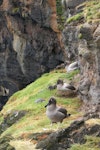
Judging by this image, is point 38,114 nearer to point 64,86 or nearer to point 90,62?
point 64,86

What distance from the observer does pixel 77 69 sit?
28.0m

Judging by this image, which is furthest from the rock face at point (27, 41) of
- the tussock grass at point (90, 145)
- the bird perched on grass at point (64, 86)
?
the tussock grass at point (90, 145)

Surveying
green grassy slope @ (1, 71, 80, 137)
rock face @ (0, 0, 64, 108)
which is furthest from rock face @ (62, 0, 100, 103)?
rock face @ (0, 0, 64, 108)

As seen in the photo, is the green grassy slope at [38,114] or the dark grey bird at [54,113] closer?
the dark grey bird at [54,113]

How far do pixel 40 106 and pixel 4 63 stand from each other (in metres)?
24.1

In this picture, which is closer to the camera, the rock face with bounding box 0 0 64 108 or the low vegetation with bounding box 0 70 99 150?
the low vegetation with bounding box 0 70 99 150

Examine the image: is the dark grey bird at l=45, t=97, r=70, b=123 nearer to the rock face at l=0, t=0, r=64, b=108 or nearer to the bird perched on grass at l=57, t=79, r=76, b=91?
the bird perched on grass at l=57, t=79, r=76, b=91

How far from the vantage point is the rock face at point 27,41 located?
129 ft

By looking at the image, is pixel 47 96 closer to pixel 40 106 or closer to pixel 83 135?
pixel 40 106

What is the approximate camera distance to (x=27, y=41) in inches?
1684

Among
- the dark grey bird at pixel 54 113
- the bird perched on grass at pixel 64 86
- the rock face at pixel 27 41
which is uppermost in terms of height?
the rock face at pixel 27 41

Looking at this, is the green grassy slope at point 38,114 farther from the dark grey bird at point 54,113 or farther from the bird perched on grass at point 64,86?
the bird perched on grass at point 64,86

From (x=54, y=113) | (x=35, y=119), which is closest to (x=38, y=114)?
(x=35, y=119)

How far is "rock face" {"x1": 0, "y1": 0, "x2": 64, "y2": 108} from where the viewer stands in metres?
39.2
